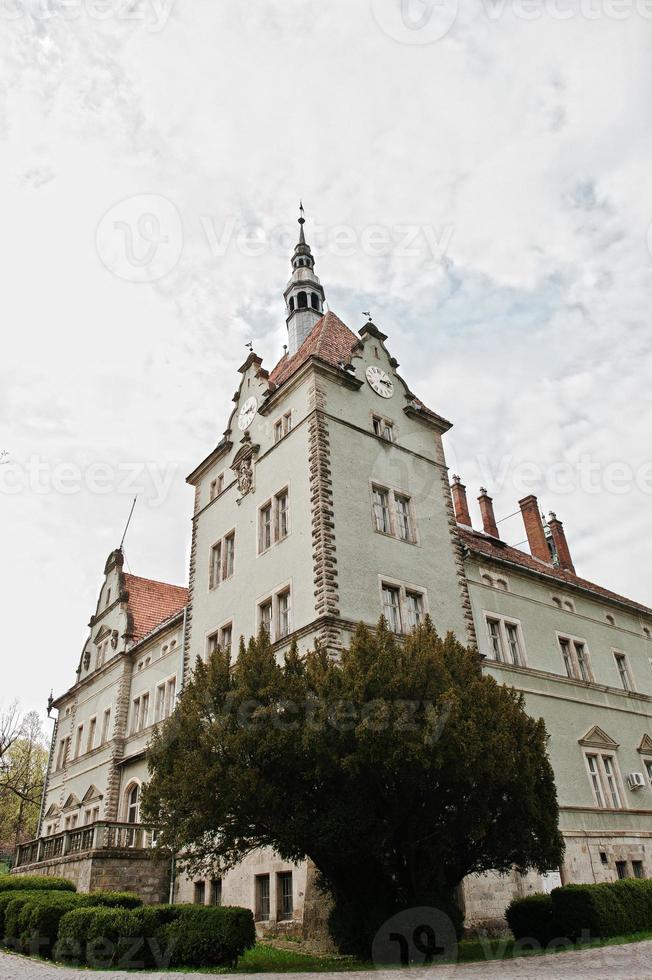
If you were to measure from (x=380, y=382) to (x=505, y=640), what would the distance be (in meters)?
11.0

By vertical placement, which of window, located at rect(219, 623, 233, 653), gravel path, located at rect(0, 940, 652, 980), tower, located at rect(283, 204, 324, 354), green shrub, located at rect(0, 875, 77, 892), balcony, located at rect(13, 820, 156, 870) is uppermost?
tower, located at rect(283, 204, 324, 354)

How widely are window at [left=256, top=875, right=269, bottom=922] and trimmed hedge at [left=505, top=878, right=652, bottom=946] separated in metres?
6.51

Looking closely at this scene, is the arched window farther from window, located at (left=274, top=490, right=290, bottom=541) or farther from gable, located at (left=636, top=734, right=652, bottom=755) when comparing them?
gable, located at (left=636, top=734, right=652, bottom=755)

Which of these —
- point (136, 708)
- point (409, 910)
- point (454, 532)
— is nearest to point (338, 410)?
point (454, 532)

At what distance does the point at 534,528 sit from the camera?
122ft

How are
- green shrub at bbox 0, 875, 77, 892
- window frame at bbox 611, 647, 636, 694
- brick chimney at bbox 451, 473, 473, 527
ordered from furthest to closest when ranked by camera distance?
brick chimney at bbox 451, 473, 473, 527 → window frame at bbox 611, 647, 636, 694 → green shrub at bbox 0, 875, 77, 892

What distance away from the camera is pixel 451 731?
14.0 meters

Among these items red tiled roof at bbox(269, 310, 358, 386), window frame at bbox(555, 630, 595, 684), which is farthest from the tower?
window frame at bbox(555, 630, 595, 684)

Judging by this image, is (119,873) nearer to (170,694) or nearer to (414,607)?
(170,694)

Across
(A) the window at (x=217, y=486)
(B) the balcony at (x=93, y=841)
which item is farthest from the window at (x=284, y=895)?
(A) the window at (x=217, y=486)

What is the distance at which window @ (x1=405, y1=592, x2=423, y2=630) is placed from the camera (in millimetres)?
23397

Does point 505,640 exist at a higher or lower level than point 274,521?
lower

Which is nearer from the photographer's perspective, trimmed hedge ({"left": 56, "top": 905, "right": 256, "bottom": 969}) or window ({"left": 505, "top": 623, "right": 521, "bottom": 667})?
trimmed hedge ({"left": 56, "top": 905, "right": 256, "bottom": 969})

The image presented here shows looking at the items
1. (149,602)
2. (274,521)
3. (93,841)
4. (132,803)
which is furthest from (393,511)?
(149,602)
